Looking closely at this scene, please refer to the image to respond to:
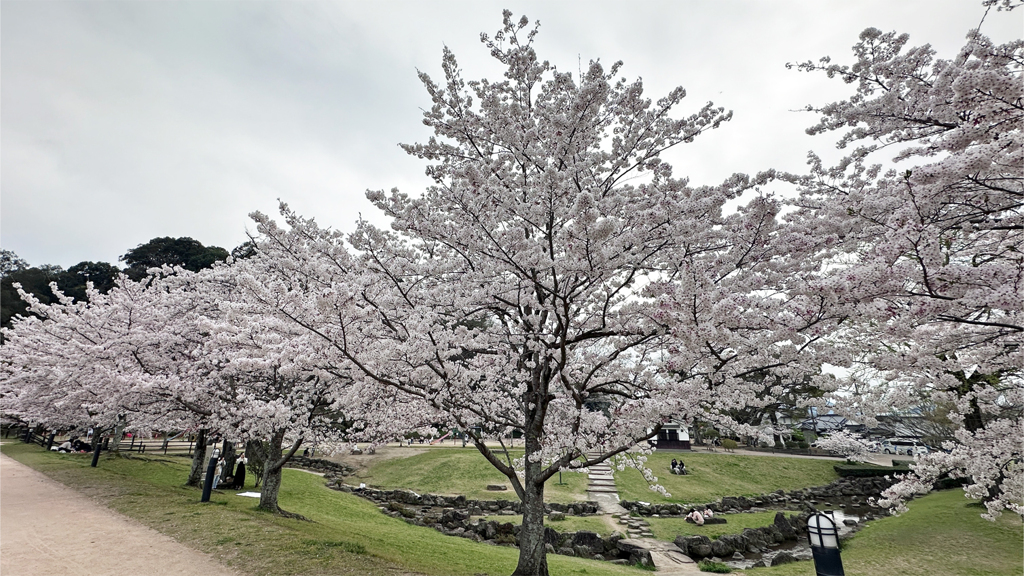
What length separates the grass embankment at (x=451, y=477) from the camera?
20.0 m

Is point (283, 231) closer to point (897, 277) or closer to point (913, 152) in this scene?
point (897, 277)

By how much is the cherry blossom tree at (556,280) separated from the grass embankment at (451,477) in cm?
1394

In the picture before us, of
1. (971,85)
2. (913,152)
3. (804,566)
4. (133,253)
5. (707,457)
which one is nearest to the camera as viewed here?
(971,85)

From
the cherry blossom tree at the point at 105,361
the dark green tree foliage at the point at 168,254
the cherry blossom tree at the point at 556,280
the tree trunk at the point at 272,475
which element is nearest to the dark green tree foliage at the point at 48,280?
the dark green tree foliage at the point at 168,254

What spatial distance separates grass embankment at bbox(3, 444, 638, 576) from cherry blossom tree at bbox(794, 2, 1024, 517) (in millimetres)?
7104

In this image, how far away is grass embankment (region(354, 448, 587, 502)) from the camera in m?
20.0

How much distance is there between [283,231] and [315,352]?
2327 millimetres

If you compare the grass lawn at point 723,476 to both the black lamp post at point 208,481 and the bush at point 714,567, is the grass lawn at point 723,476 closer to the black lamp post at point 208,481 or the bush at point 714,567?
the bush at point 714,567

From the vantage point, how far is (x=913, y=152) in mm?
5508

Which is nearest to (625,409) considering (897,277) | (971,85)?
(897,277)

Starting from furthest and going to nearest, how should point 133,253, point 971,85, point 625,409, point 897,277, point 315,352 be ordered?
point 133,253, point 315,352, point 625,409, point 897,277, point 971,85

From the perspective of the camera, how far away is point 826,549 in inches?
221

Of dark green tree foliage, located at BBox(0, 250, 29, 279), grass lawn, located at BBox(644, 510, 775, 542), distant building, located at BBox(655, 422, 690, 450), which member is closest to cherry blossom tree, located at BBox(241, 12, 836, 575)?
grass lawn, located at BBox(644, 510, 775, 542)

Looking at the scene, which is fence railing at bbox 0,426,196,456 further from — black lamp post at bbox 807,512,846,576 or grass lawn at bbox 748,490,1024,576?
grass lawn at bbox 748,490,1024,576
